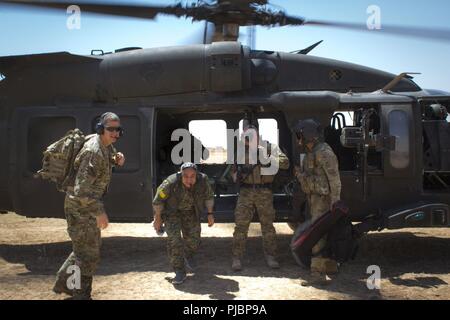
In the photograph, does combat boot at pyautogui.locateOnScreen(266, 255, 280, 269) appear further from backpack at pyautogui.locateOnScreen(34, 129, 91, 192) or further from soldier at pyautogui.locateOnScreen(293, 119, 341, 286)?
backpack at pyautogui.locateOnScreen(34, 129, 91, 192)

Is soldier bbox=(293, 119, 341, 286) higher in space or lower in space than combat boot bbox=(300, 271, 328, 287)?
higher

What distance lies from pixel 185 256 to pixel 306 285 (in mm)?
1608

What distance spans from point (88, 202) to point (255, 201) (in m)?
2.35

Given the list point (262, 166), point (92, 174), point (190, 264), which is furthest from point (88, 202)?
point (262, 166)

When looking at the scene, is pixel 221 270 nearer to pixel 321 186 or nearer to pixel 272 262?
pixel 272 262

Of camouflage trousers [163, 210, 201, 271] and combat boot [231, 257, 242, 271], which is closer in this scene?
Result: camouflage trousers [163, 210, 201, 271]

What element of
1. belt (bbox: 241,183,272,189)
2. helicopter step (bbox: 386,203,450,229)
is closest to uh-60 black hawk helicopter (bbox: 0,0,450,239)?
helicopter step (bbox: 386,203,450,229)

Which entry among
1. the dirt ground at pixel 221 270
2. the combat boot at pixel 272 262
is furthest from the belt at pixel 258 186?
the dirt ground at pixel 221 270

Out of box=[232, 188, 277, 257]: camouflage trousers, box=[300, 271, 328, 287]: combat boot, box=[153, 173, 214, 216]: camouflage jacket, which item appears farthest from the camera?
box=[232, 188, 277, 257]: camouflage trousers

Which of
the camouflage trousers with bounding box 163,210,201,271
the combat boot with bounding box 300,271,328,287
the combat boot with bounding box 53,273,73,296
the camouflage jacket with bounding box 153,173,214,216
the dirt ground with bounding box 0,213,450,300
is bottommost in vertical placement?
the dirt ground with bounding box 0,213,450,300

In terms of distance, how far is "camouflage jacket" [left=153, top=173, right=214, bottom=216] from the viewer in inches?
209

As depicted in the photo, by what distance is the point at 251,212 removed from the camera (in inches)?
233

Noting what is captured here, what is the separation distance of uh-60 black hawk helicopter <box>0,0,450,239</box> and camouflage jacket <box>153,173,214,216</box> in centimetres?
87
